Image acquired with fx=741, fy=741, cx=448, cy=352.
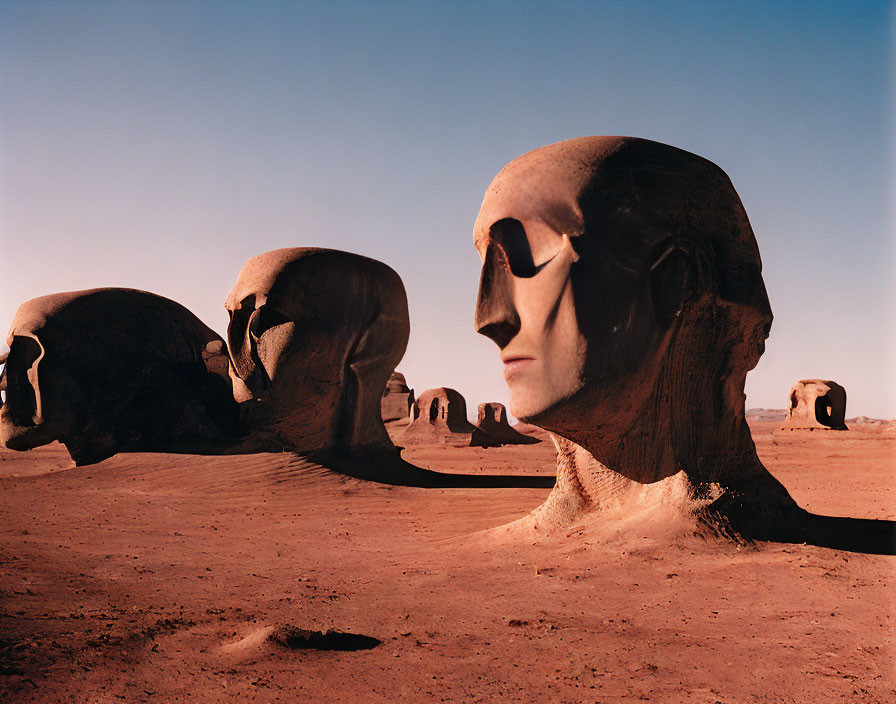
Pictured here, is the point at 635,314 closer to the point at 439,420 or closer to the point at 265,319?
the point at 265,319

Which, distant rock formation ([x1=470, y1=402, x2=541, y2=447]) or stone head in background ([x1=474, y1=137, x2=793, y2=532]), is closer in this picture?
stone head in background ([x1=474, y1=137, x2=793, y2=532])

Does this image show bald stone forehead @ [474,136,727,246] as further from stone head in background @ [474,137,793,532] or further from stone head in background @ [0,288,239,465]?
stone head in background @ [0,288,239,465]

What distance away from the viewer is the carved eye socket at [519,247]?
3648mm

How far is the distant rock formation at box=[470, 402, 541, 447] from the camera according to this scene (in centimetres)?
1488

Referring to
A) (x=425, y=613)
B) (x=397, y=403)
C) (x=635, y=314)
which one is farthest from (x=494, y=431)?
(x=425, y=613)

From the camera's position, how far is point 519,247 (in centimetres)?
371

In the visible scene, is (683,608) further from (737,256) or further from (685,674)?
(737,256)

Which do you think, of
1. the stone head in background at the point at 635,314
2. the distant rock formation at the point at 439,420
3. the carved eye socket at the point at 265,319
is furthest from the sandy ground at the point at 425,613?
the distant rock formation at the point at 439,420

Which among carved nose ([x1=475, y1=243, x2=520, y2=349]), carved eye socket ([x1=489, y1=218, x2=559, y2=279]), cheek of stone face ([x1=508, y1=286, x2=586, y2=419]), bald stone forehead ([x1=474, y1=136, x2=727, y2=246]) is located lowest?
cheek of stone face ([x1=508, y1=286, x2=586, y2=419])

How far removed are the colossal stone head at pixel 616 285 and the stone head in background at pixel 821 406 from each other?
611 inches

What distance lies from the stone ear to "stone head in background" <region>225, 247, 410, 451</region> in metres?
4.50

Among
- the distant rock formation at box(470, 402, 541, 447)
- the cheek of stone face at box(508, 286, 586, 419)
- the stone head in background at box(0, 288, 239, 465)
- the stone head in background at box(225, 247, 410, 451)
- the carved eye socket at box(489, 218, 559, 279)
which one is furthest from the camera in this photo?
the distant rock formation at box(470, 402, 541, 447)

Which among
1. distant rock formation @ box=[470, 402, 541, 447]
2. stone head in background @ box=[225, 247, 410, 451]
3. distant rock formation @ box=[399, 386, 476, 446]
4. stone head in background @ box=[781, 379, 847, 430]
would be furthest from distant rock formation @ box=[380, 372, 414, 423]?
stone head in background @ box=[225, 247, 410, 451]

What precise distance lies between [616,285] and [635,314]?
168 millimetres
